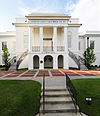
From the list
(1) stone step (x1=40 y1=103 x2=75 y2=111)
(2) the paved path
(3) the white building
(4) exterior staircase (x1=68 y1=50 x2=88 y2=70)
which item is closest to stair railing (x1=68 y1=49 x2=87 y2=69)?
(4) exterior staircase (x1=68 y1=50 x2=88 y2=70)

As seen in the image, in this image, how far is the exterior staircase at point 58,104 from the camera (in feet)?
11.8

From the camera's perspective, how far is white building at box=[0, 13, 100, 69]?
15.6m

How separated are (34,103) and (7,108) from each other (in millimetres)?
1255

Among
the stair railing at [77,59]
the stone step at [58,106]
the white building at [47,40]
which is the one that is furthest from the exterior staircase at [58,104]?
the stair railing at [77,59]

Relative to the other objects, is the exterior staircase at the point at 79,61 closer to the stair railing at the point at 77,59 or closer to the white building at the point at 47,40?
the stair railing at the point at 77,59

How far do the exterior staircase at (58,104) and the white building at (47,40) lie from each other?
10.8 metres

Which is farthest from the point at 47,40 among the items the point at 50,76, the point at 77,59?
the point at 50,76

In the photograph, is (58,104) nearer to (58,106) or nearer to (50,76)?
(58,106)

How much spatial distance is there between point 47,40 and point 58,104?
16562 mm

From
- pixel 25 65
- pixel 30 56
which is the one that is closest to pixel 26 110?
pixel 30 56

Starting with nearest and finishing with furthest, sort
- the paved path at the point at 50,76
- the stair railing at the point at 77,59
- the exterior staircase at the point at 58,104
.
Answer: the exterior staircase at the point at 58,104
the paved path at the point at 50,76
the stair railing at the point at 77,59

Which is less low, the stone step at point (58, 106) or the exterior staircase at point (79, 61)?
the exterior staircase at point (79, 61)

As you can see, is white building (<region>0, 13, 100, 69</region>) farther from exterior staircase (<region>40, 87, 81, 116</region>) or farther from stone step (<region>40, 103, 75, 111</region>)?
stone step (<region>40, 103, 75, 111</region>)

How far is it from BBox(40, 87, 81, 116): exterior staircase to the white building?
35.5 feet
